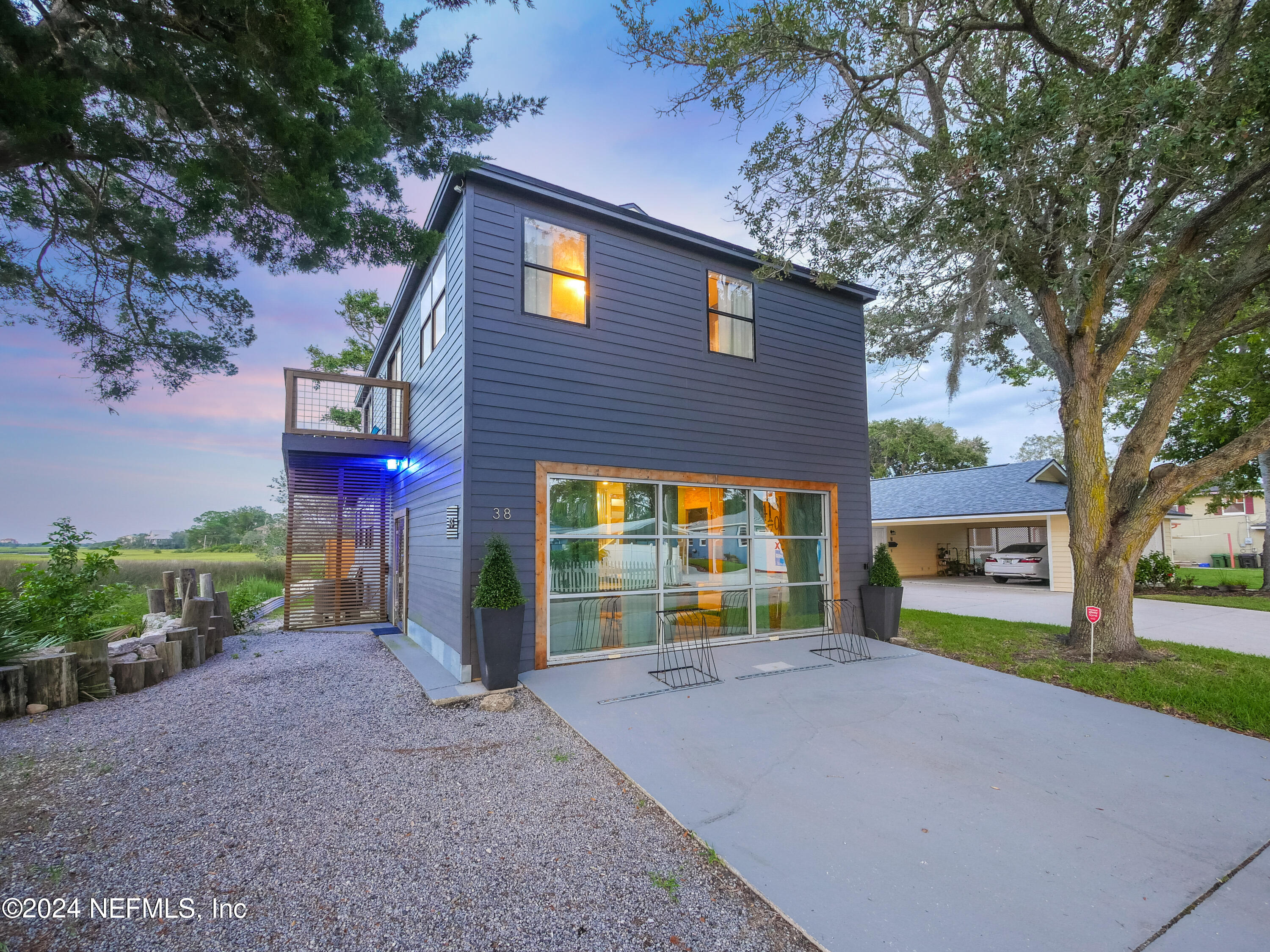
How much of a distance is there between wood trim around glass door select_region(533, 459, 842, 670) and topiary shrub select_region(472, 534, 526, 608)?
0.39 meters

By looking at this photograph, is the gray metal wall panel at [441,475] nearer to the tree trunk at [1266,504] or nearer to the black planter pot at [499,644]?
the black planter pot at [499,644]

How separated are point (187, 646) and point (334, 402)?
386 centimetres

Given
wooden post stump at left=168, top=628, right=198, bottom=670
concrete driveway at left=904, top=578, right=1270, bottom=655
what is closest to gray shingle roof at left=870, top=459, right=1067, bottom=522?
concrete driveway at left=904, top=578, right=1270, bottom=655

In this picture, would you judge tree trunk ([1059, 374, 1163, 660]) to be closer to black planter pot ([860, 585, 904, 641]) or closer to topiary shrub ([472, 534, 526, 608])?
black planter pot ([860, 585, 904, 641])

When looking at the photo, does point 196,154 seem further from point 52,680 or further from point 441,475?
point 52,680

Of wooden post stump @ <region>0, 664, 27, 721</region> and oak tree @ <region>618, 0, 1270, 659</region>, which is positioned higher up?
oak tree @ <region>618, 0, 1270, 659</region>

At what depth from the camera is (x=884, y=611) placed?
7789mm

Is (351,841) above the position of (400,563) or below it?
below

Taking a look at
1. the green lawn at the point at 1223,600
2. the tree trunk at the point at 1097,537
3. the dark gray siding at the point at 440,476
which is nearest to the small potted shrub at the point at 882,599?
the tree trunk at the point at 1097,537

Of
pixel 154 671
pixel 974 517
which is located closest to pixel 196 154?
pixel 154 671

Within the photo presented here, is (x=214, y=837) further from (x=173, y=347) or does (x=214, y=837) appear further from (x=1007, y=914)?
(x=173, y=347)

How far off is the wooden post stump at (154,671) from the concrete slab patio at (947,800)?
4079 mm

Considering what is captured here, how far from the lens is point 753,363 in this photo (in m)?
7.56

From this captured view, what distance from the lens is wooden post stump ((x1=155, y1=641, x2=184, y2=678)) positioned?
6062 millimetres
